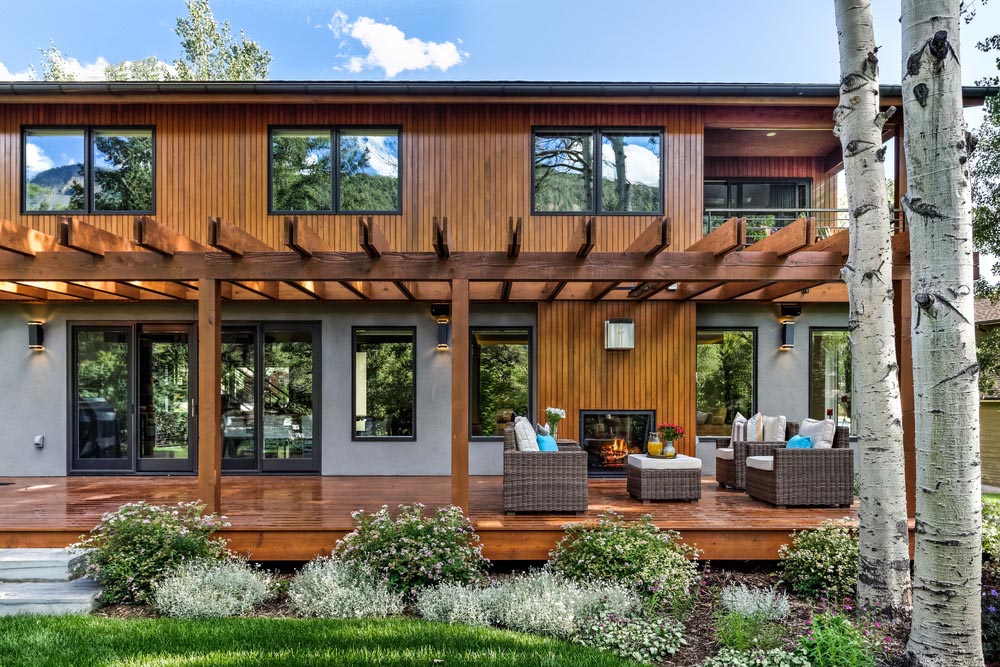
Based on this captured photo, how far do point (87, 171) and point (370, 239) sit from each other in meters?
5.70

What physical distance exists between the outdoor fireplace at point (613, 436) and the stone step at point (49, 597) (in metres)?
5.74

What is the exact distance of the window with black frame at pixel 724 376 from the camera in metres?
9.24

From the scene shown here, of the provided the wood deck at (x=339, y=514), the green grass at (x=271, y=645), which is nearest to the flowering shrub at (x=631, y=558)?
the wood deck at (x=339, y=514)

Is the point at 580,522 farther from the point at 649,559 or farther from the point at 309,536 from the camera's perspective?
the point at 309,536

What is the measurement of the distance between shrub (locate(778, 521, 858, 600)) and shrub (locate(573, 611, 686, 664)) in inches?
60.8

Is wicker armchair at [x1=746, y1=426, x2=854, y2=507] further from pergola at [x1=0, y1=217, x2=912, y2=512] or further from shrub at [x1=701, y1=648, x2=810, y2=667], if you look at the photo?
shrub at [x1=701, y1=648, x2=810, y2=667]

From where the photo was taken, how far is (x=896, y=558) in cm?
453

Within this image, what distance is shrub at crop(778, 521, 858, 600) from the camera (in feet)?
16.8

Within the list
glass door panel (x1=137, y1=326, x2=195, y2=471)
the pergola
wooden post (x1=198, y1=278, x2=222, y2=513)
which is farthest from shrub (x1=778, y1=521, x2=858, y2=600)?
glass door panel (x1=137, y1=326, x2=195, y2=471)

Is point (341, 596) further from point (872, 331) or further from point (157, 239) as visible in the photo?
point (872, 331)

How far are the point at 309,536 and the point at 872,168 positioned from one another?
553 cm

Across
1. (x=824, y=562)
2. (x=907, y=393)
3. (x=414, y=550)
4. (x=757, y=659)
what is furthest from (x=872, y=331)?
(x=414, y=550)

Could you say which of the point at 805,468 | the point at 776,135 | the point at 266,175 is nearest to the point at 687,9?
the point at 776,135

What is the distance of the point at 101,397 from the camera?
8.78 meters
